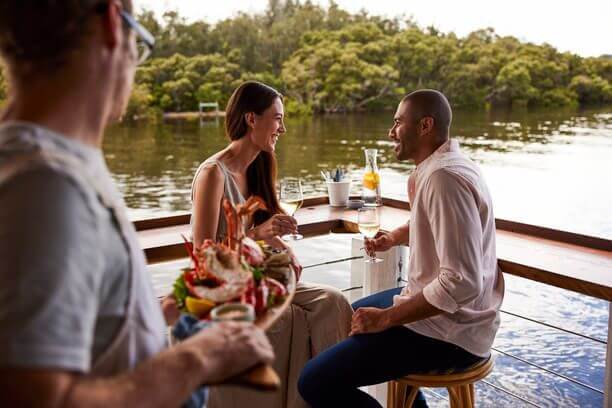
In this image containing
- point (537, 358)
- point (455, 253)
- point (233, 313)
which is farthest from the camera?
point (537, 358)

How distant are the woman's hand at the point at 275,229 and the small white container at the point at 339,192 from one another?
2.74ft

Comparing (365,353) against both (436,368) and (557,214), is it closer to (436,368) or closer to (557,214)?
(436,368)

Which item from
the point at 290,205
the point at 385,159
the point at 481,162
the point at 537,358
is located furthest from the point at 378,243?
the point at 481,162

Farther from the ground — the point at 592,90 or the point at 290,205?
the point at 592,90

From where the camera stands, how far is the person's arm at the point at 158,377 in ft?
2.26

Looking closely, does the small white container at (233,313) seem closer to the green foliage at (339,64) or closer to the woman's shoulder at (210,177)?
the woman's shoulder at (210,177)

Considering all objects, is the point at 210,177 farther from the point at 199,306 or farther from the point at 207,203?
the point at 199,306

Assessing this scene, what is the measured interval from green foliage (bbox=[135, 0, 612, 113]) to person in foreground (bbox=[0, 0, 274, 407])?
252 inches

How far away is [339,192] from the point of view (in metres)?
3.09

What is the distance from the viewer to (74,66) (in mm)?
797

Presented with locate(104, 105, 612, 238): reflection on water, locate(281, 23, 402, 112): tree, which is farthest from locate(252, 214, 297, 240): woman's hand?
locate(104, 105, 612, 238): reflection on water

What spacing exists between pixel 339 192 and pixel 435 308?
4.28ft

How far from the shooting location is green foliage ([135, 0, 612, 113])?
7.88 metres

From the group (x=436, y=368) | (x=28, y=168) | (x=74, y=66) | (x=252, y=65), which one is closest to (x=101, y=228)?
(x=28, y=168)
